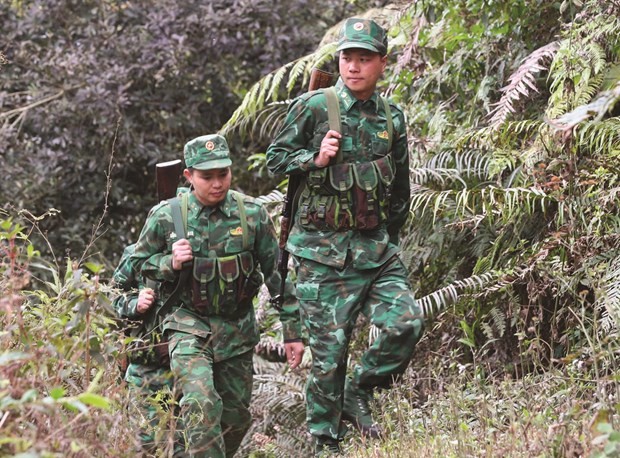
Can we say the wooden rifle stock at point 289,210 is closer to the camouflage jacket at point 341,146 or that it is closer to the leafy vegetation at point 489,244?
the camouflage jacket at point 341,146

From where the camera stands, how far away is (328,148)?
629 cm

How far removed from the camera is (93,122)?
12695 millimetres

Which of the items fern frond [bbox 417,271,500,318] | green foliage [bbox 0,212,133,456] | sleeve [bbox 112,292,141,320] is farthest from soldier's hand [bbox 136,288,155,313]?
fern frond [bbox 417,271,500,318]

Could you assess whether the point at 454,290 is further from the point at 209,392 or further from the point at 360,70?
the point at 209,392

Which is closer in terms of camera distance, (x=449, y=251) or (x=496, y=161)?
(x=496, y=161)

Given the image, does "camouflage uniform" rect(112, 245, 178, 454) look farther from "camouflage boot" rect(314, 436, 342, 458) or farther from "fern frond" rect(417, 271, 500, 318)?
"fern frond" rect(417, 271, 500, 318)

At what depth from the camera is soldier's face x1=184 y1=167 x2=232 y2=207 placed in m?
6.58

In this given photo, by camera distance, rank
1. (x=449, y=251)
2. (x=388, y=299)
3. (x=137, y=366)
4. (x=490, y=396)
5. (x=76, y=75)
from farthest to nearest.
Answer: (x=76, y=75), (x=449, y=251), (x=137, y=366), (x=388, y=299), (x=490, y=396)

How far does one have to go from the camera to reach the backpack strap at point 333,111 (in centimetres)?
644

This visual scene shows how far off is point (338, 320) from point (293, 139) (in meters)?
1.05

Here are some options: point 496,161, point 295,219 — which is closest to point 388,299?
point 295,219

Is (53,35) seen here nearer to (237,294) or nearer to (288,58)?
(288,58)

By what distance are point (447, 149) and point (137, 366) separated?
9.23ft

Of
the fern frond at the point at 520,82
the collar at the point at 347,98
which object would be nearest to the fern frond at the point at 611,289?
the fern frond at the point at 520,82
